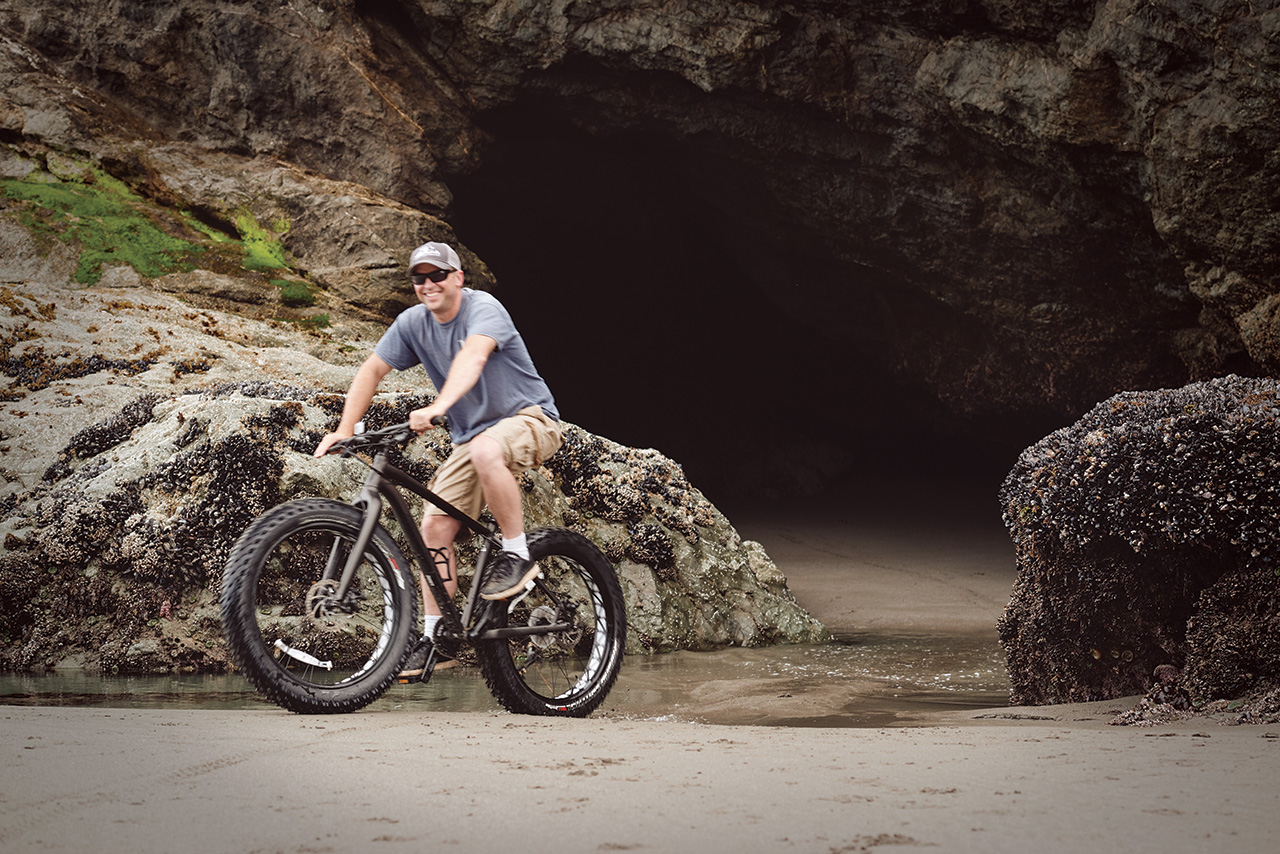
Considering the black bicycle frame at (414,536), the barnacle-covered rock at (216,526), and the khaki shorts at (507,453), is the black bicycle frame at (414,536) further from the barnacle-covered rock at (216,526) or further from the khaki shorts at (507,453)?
→ the barnacle-covered rock at (216,526)

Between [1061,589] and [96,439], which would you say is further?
[96,439]

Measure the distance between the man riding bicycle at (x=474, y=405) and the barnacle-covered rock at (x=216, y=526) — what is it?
2.18 metres

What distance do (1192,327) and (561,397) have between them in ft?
31.6

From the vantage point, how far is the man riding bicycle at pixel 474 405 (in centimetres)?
415

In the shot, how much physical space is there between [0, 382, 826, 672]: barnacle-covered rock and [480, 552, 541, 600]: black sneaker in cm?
224

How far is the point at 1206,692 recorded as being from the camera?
164 inches

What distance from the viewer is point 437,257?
4156mm

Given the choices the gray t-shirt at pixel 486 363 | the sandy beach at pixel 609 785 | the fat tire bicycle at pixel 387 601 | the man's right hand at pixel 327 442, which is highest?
the gray t-shirt at pixel 486 363

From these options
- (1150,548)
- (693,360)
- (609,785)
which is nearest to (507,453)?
(609,785)

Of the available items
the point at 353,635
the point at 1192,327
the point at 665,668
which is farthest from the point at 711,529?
the point at 1192,327

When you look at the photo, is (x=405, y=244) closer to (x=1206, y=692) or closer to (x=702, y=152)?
(x=702, y=152)

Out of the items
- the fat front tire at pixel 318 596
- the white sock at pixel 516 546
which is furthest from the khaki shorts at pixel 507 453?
the fat front tire at pixel 318 596

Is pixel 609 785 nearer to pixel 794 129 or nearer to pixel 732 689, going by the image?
pixel 732 689

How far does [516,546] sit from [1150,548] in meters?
2.92
